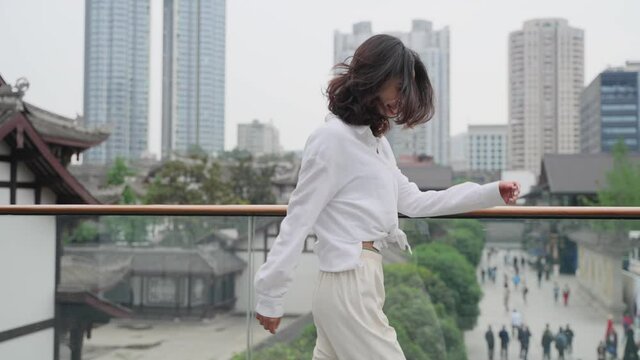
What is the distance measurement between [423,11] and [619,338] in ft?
194

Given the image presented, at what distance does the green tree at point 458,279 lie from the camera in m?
2.23

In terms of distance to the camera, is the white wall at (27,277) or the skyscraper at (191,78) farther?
the skyscraper at (191,78)

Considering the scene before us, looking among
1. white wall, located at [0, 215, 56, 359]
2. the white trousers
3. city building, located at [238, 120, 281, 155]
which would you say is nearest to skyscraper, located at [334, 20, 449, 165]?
city building, located at [238, 120, 281, 155]

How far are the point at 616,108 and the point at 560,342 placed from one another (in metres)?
55.7

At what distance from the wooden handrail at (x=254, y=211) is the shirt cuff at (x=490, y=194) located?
1.97ft

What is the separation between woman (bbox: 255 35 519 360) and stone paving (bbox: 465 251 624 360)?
42.8 inches

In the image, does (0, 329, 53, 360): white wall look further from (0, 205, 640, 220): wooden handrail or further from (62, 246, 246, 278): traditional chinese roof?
(0, 205, 640, 220): wooden handrail

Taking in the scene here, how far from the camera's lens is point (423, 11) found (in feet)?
193

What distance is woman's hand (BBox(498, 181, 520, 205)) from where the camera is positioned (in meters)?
1.38

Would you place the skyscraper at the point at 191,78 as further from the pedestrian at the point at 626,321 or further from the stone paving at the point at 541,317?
the pedestrian at the point at 626,321

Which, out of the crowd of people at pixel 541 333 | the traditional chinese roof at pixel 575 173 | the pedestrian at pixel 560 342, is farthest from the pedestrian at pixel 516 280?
the traditional chinese roof at pixel 575 173

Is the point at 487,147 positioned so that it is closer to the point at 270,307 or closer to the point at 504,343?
the point at 504,343

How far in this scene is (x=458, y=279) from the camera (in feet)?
7.42

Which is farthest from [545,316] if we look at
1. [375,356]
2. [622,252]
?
[375,356]
